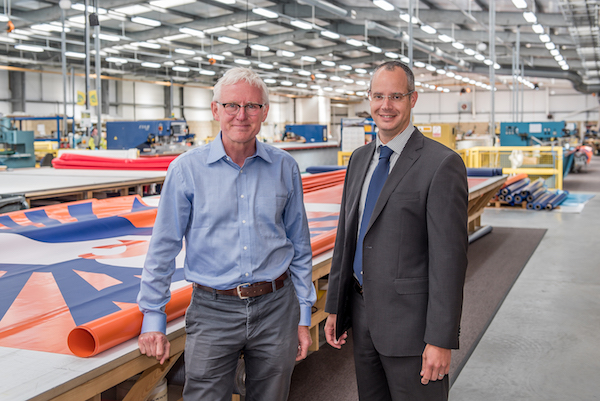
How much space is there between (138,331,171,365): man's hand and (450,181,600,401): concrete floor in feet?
6.22

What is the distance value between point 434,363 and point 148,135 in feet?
34.0

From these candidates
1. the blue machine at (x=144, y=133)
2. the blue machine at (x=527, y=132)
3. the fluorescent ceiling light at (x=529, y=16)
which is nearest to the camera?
the blue machine at (x=144, y=133)

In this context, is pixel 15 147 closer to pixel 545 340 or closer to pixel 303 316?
pixel 545 340

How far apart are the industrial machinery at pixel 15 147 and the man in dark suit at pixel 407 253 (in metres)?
10.5

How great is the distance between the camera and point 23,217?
366 centimetres

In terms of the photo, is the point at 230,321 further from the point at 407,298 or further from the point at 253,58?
the point at 253,58

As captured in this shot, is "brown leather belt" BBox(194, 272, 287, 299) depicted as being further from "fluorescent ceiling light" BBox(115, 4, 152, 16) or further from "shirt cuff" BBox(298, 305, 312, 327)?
"fluorescent ceiling light" BBox(115, 4, 152, 16)

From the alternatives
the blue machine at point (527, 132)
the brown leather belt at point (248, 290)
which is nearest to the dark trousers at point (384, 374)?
the brown leather belt at point (248, 290)

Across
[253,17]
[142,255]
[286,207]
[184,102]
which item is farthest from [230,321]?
[184,102]

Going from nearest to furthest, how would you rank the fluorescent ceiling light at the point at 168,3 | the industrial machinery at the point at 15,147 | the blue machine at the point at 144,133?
1. the industrial machinery at the point at 15,147
2. the blue machine at the point at 144,133
3. the fluorescent ceiling light at the point at 168,3

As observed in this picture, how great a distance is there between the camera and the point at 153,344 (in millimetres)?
1622

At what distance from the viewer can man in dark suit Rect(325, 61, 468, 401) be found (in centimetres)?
153

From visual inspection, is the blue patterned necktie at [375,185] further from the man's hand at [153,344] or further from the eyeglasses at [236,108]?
the man's hand at [153,344]

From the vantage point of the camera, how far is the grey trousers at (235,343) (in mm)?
1594
